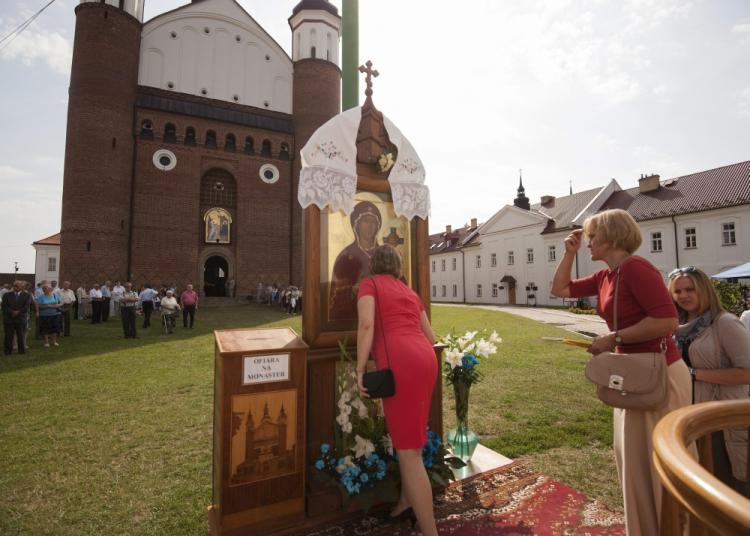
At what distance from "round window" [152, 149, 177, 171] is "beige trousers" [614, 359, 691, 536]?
2798 cm

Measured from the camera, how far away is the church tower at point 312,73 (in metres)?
28.6

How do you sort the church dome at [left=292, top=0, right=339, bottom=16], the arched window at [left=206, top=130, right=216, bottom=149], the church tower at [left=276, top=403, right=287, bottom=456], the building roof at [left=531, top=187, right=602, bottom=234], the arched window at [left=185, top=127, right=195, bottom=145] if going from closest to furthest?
1. the church tower at [left=276, top=403, right=287, bottom=456]
2. the arched window at [left=185, top=127, right=195, bottom=145]
3. the arched window at [left=206, top=130, right=216, bottom=149]
4. the church dome at [left=292, top=0, right=339, bottom=16]
5. the building roof at [left=531, top=187, right=602, bottom=234]

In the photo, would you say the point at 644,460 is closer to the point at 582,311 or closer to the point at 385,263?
the point at 385,263

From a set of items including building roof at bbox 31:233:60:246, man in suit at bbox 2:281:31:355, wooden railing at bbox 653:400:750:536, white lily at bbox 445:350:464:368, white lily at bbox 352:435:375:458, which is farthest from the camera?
building roof at bbox 31:233:60:246

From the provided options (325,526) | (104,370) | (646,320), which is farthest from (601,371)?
(104,370)

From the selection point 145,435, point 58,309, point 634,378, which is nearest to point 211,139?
point 58,309

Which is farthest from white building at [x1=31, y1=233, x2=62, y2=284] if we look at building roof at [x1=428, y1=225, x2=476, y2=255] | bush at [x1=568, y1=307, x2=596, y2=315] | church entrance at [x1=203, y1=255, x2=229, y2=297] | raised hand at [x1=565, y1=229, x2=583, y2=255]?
raised hand at [x1=565, y1=229, x2=583, y2=255]

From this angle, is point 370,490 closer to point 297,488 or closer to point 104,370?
point 297,488

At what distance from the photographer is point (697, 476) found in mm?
746

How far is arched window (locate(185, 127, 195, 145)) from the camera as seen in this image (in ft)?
84.8

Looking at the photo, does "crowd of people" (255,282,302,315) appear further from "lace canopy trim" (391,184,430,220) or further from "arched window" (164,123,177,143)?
"lace canopy trim" (391,184,430,220)

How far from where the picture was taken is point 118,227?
899 inches

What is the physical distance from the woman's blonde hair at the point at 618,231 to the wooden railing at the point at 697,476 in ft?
4.53

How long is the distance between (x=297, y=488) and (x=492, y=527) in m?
1.48
